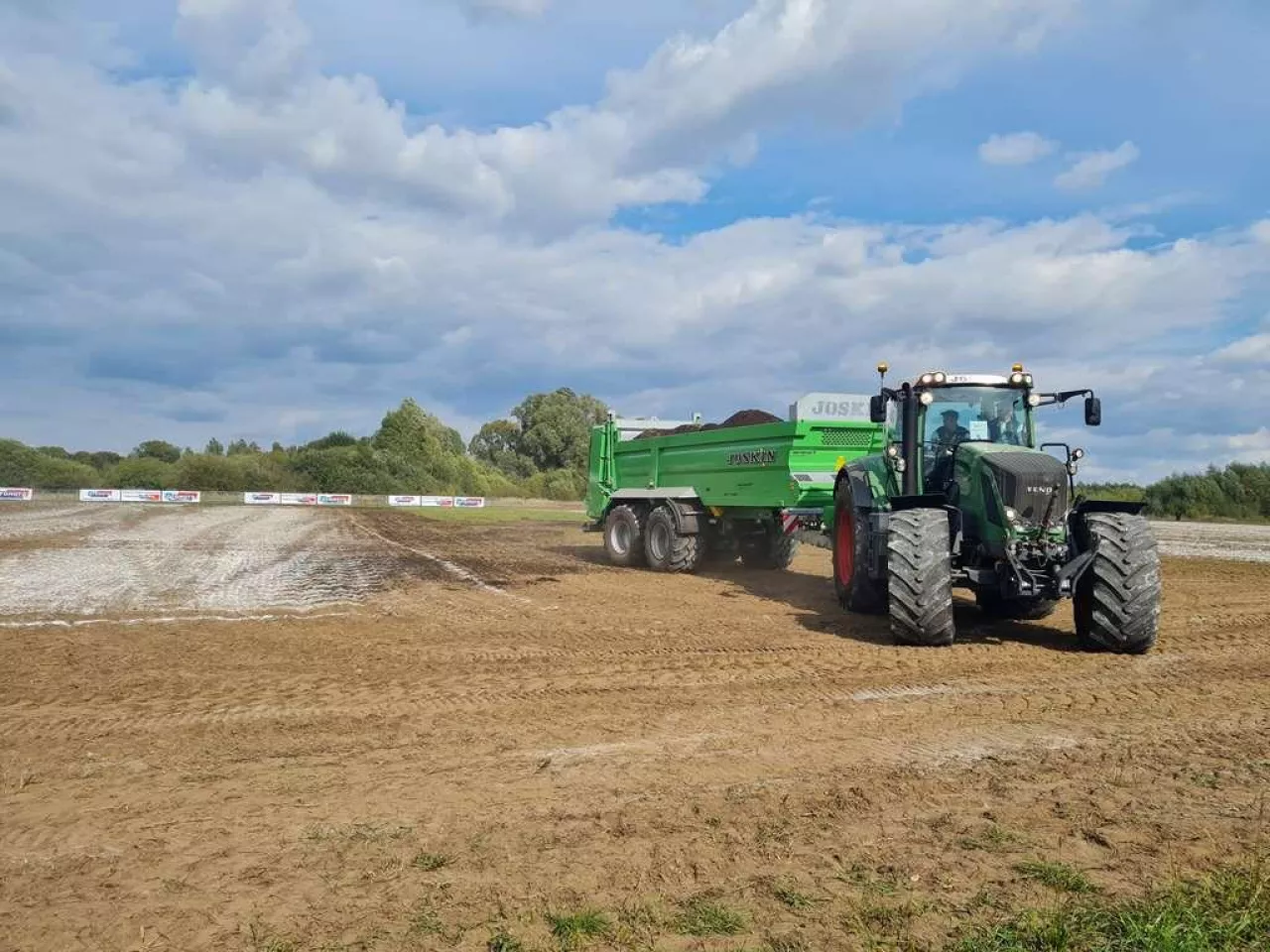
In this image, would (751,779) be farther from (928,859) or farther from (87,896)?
(87,896)

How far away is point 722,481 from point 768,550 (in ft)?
Result: 5.91

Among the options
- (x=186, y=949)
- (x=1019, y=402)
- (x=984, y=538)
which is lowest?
(x=186, y=949)

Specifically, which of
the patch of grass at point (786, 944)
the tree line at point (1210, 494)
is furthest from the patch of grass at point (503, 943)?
the tree line at point (1210, 494)

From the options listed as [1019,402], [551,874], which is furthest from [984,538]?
[551,874]

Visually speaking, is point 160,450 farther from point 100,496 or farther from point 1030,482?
point 1030,482

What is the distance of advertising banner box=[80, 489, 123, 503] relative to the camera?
180 feet

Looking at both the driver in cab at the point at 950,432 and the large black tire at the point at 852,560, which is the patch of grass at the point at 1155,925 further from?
the large black tire at the point at 852,560

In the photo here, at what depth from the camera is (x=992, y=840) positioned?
4.33 metres

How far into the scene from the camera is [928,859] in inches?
162

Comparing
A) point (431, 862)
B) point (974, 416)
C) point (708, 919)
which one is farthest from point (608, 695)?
point (974, 416)

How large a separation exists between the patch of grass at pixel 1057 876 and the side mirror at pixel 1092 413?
23.7 ft

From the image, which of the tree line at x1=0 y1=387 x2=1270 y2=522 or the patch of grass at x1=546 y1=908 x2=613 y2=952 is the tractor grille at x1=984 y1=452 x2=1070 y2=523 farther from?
the tree line at x1=0 y1=387 x2=1270 y2=522

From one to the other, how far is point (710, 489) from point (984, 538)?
706 centimetres

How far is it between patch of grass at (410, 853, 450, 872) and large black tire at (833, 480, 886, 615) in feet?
25.0
